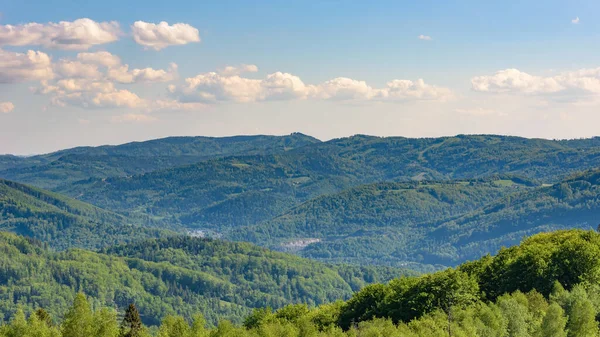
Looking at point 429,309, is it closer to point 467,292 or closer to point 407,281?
point 467,292

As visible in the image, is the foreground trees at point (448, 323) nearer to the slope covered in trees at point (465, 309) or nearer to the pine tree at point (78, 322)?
the pine tree at point (78, 322)

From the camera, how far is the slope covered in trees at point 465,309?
110 m

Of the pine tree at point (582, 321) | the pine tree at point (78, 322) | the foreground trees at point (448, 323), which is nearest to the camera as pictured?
the foreground trees at point (448, 323)

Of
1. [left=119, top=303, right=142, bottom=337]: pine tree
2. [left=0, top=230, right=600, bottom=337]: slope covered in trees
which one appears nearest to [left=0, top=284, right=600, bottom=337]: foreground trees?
[left=119, top=303, right=142, bottom=337]: pine tree

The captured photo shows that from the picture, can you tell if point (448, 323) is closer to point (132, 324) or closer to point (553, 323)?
point (553, 323)

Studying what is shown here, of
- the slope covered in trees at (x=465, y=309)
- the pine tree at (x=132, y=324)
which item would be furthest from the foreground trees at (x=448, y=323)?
the slope covered in trees at (x=465, y=309)

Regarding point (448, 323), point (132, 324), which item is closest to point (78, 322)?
point (132, 324)

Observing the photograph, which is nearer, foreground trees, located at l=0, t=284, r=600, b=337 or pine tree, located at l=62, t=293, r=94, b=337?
foreground trees, located at l=0, t=284, r=600, b=337

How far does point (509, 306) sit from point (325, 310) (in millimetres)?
63067

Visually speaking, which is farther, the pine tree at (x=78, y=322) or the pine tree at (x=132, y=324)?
the pine tree at (x=78, y=322)

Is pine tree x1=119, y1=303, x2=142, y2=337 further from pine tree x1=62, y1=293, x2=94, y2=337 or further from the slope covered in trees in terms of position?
pine tree x1=62, y1=293, x2=94, y2=337

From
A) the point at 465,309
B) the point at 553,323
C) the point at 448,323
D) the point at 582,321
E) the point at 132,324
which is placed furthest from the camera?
the point at 132,324

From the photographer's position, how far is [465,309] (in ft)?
416

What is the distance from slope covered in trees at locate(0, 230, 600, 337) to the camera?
110 metres
